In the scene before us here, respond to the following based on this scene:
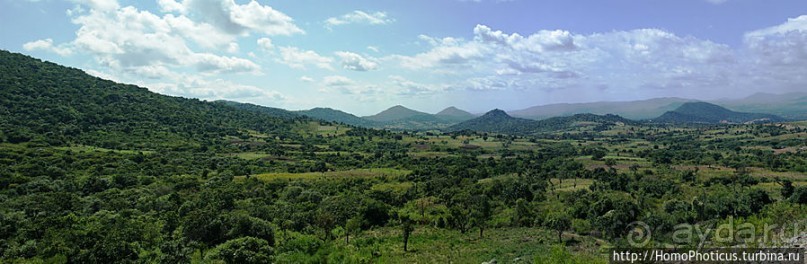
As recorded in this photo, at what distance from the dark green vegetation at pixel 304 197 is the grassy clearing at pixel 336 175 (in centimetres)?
63

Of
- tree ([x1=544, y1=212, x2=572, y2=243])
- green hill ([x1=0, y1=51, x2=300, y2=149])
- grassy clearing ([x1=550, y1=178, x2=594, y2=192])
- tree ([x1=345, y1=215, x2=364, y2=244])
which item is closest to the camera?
tree ([x1=544, y1=212, x2=572, y2=243])

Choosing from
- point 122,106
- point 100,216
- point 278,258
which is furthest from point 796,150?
point 122,106

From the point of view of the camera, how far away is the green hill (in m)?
129

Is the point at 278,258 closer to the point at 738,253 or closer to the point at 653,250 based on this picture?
the point at 653,250

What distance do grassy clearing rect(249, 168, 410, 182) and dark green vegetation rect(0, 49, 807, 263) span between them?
2.06ft

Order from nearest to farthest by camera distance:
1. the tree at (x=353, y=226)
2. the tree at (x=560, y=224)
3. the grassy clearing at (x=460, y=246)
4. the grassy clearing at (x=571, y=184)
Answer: the grassy clearing at (x=460, y=246), the tree at (x=560, y=224), the tree at (x=353, y=226), the grassy clearing at (x=571, y=184)

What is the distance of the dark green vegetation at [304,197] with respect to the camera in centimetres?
4338

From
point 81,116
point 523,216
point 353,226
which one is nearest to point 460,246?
point 353,226

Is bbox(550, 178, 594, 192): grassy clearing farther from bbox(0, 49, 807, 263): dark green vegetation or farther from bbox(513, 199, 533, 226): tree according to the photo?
bbox(513, 199, 533, 226): tree

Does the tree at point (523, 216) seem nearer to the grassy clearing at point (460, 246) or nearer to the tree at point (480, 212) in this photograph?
the grassy clearing at point (460, 246)

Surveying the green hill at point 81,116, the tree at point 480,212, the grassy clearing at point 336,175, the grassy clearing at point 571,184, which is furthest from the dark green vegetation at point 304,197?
the grassy clearing at point 571,184

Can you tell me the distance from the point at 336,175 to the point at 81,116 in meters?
105

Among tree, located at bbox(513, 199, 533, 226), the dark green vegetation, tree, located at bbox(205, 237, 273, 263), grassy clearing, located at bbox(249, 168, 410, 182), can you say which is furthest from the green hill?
tree, located at bbox(513, 199, 533, 226)

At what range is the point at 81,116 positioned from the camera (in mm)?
149250
